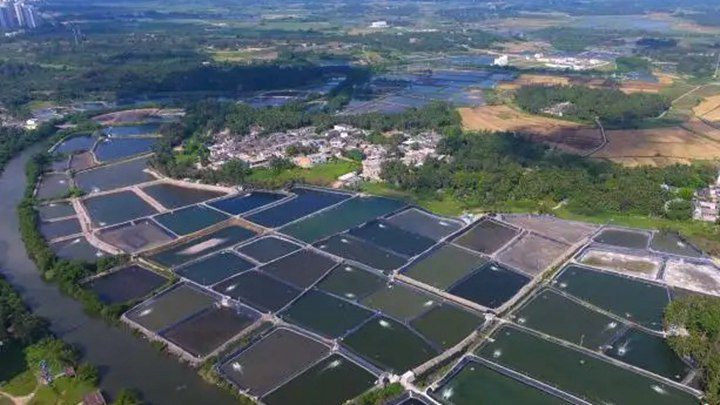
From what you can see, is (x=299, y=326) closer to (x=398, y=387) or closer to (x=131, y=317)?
(x=398, y=387)

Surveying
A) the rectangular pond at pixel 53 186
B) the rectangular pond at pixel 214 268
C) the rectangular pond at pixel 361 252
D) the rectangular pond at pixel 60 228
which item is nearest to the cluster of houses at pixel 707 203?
the rectangular pond at pixel 361 252

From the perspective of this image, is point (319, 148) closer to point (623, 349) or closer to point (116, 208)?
point (116, 208)

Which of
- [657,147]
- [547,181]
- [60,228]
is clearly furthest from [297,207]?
[657,147]

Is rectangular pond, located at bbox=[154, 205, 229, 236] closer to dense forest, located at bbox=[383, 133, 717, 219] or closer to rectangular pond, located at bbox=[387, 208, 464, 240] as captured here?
rectangular pond, located at bbox=[387, 208, 464, 240]

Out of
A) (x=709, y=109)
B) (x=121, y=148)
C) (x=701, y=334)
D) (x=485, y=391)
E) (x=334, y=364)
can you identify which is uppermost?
(x=701, y=334)

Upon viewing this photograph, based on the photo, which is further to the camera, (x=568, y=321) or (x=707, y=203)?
(x=707, y=203)

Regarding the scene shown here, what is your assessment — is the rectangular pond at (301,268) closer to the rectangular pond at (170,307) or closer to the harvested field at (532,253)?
the rectangular pond at (170,307)

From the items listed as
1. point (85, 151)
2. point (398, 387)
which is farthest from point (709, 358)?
point (85, 151)
